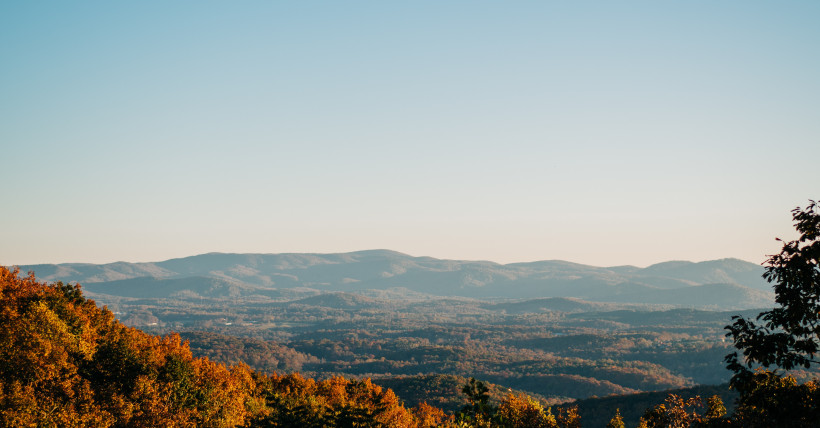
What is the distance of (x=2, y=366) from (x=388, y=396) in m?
51.0

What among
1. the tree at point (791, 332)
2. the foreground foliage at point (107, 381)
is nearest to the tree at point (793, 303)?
the tree at point (791, 332)

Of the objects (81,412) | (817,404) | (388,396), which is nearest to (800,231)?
(817,404)

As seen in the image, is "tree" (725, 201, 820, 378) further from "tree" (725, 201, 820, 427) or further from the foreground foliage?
the foreground foliage

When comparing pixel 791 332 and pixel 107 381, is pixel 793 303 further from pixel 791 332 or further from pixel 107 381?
pixel 107 381

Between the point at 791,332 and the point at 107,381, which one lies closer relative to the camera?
the point at 791,332

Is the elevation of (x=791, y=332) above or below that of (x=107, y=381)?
above

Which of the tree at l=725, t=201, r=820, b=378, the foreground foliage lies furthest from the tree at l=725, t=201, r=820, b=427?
the foreground foliage

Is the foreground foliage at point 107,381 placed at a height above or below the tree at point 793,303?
below

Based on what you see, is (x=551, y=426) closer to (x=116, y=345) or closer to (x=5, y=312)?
(x=116, y=345)

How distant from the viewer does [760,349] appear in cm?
2123

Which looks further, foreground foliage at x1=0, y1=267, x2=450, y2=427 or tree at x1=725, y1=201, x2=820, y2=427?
foreground foliage at x1=0, y1=267, x2=450, y2=427

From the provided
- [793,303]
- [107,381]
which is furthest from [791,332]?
[107,381]

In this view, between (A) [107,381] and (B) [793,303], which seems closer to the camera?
(B) [793,303]

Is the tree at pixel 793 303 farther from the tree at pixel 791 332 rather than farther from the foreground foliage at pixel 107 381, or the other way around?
the foreground foliage at pixel 107 381
